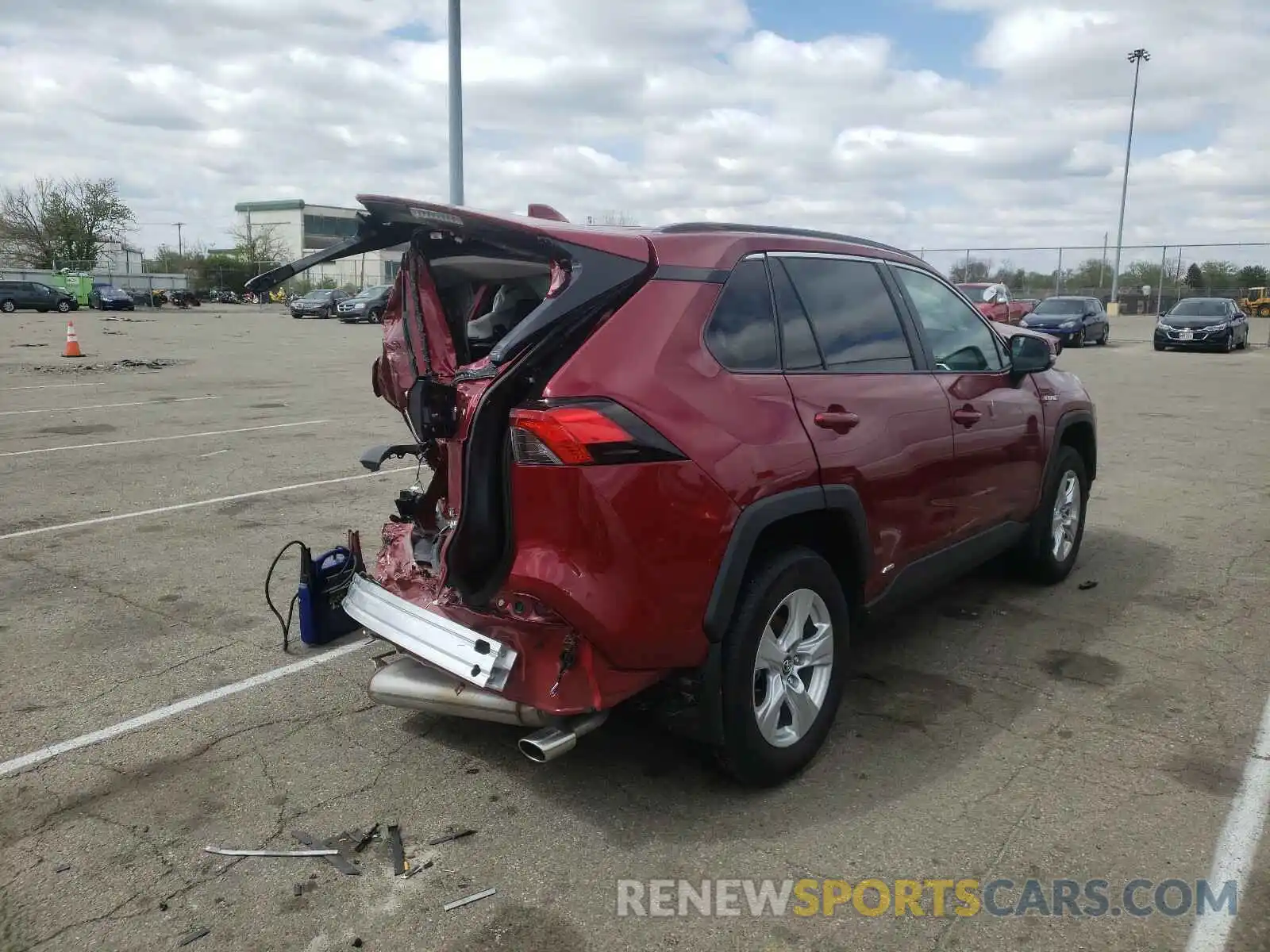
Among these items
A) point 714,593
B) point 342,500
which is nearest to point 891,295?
point 714,593

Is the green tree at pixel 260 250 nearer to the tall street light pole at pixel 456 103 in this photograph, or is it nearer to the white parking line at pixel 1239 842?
the tall street light pole at pixel 456 103

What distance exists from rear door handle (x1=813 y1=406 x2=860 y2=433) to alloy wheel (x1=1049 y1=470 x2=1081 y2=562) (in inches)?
96.9

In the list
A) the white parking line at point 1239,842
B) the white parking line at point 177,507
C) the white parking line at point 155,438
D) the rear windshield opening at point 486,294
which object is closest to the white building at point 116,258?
the white parking line at point 155,438

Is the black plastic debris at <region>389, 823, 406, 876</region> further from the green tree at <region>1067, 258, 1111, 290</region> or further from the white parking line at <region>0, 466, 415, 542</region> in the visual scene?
the green tree at <region>1067, 258, 1111, 290</region>

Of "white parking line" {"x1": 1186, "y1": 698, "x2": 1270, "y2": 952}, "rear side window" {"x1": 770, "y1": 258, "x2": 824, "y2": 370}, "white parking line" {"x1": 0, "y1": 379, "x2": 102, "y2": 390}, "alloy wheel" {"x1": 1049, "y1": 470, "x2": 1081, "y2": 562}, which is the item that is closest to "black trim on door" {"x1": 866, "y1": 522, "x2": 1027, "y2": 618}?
"alloy wheel" {"x1": 1049, "y1": 470, "x2": 1081, "y2": 562}

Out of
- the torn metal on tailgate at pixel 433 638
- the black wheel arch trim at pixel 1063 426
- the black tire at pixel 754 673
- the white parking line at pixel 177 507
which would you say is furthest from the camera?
the white parking line at pixel 177 507

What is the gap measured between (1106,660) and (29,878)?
171 inches

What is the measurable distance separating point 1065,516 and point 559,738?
3.98 metres

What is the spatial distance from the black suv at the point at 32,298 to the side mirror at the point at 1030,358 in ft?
164

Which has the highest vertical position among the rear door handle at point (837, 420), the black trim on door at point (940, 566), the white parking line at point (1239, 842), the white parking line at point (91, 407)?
the rear door handle at point (837, 420)

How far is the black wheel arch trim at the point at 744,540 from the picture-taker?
303 cm

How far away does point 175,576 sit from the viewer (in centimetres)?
572

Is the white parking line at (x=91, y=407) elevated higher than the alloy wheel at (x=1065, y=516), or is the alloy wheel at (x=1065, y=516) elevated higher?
the alloy wheel at (x=1065, y=516)

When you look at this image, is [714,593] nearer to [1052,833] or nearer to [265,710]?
[1052,833]
